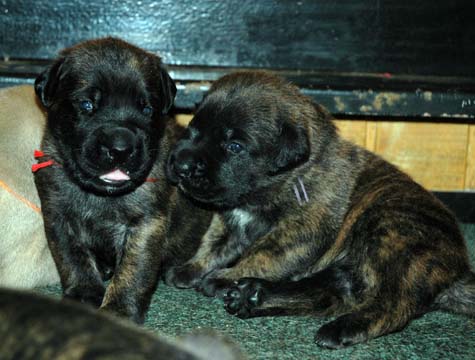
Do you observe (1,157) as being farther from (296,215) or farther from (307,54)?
(307,54)

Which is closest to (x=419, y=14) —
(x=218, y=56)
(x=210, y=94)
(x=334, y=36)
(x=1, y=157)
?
(x=334, y=36)

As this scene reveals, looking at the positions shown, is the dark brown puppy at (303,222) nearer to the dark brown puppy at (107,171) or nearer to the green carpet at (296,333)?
the green carpet at (296,333)

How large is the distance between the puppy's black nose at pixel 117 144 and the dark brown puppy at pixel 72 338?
1.50 metres

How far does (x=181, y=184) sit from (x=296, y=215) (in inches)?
21.0

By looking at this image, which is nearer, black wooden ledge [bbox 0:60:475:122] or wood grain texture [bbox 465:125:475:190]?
black wooden ledge [bbox 0:60:475:122]

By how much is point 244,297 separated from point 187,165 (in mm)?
588

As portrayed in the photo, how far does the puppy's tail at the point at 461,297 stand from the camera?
117 inches

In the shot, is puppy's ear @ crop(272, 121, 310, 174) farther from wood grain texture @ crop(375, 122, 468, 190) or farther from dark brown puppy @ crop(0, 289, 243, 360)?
dark brown puppy @ crop(0, 289, 243, 360)

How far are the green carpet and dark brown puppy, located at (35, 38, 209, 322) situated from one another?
0.14 metres

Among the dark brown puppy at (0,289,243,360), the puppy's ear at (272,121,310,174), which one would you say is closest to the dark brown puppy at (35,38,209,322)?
the puppy's ear at (272,121,310,174)

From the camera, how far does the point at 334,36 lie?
440 cm

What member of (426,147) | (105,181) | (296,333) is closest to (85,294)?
(105,181)

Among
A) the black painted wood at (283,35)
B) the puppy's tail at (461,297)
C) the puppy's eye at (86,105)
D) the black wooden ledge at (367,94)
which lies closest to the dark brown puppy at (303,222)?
the puppy's tail at (461,297)

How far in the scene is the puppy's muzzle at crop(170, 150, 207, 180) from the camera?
3150 millimetres
